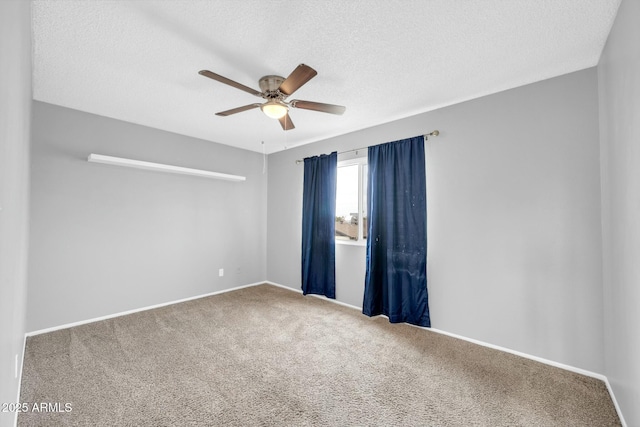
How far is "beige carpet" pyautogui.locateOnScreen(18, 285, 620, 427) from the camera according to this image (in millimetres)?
1826

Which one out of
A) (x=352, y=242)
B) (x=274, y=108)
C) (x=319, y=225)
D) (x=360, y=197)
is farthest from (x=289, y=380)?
(x=360, y=197)

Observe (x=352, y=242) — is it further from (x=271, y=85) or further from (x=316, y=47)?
(x=316, y=47)

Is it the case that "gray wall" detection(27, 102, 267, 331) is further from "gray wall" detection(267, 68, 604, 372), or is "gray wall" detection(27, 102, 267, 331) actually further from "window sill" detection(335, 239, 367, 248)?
"gray wall" detection(267, 68, 604, 372)

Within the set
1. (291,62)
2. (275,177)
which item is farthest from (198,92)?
(275,177)

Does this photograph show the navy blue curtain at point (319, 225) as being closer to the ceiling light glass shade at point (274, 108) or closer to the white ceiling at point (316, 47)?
the white ceiling at point (316, 47)

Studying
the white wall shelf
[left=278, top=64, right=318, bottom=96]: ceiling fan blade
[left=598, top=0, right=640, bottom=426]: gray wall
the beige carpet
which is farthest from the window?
[left=598, top=0, right=640, bottom=426]: gray wall

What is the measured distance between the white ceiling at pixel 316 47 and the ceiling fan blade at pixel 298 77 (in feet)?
0.79

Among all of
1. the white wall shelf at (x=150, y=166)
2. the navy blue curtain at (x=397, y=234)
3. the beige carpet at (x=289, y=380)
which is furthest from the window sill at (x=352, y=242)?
the white wall shelf at (x=150, y=166)

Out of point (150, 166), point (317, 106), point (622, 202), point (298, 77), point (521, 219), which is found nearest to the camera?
point (622, 202)

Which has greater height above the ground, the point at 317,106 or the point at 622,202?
the point at 317,106

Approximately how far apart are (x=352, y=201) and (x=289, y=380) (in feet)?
8.41

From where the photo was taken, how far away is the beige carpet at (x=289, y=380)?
1826 millimetres

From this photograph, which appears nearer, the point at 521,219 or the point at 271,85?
the point at 271,85

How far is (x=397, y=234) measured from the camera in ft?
11.2
